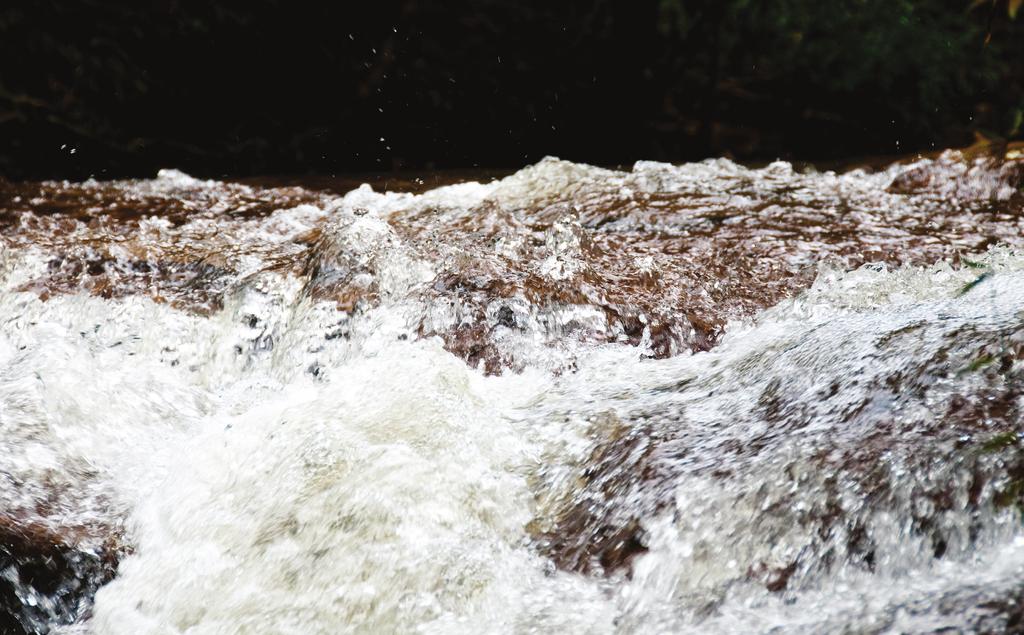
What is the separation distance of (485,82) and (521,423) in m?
3.15

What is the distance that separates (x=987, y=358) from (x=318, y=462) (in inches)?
44.6

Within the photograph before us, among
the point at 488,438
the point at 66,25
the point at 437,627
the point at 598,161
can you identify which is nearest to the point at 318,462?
the point at 488,438

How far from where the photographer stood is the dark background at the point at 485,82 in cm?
444

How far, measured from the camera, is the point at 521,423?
5.78 ft

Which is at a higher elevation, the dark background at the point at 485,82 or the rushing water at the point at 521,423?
the dark background at the point at 485,82

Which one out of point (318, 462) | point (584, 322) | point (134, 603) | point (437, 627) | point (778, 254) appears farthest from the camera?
point (778, 254)

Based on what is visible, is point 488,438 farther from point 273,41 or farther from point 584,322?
point 273,41

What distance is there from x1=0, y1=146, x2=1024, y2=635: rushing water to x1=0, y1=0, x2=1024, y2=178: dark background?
1.79 meters

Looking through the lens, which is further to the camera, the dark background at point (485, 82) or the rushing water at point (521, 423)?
the dark background at point (485, 82)

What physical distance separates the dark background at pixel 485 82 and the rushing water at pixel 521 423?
179cm

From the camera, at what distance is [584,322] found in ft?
6.91

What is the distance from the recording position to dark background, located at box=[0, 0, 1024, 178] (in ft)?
14.6

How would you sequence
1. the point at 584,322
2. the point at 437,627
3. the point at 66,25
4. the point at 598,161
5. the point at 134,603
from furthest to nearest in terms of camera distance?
the point at 598,161 → the point at 66,25 → the point at 584,322 → the point at 134,603 → the point at 437,627

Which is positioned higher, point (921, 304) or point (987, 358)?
→ point (921, 304)
